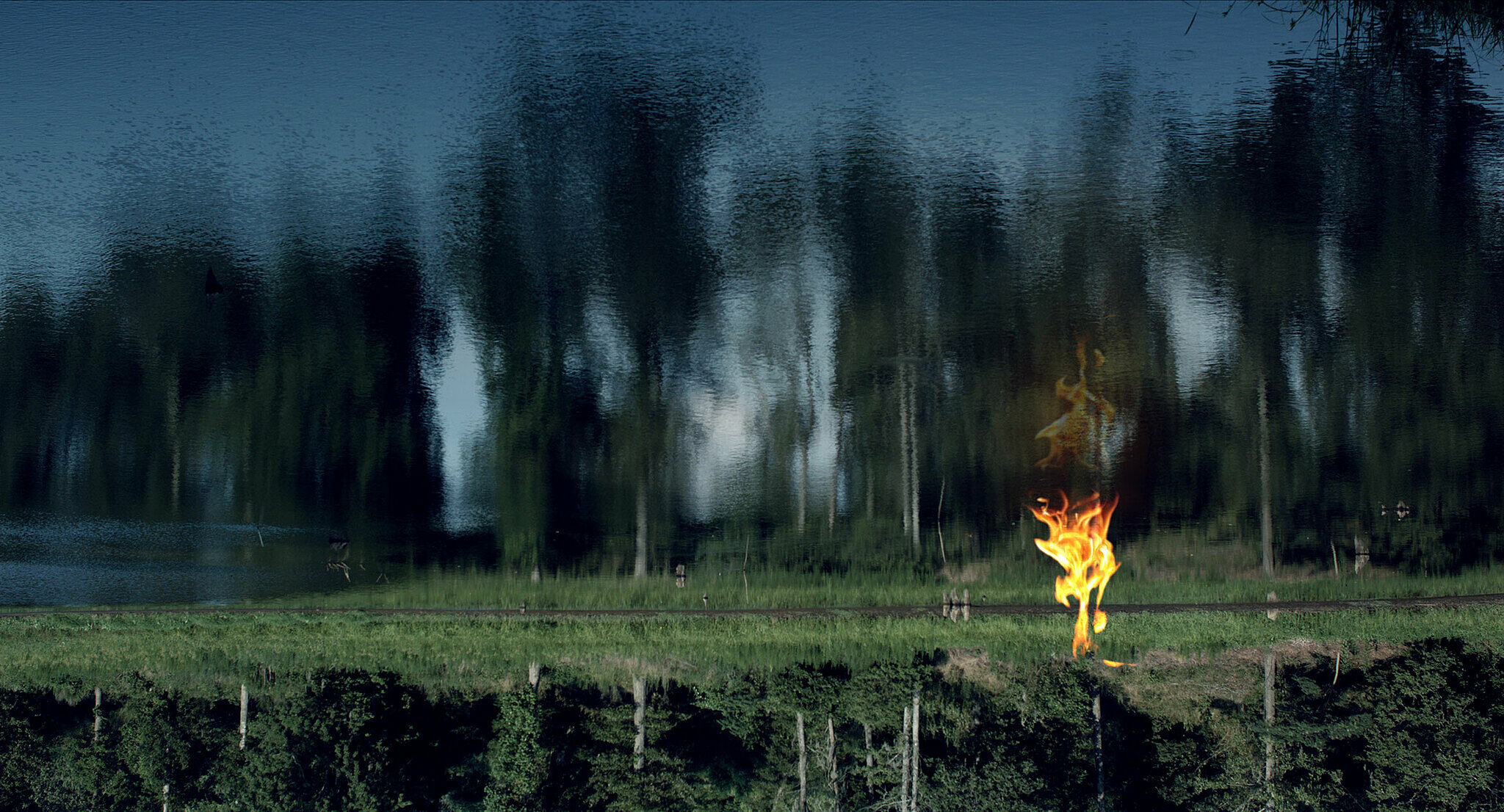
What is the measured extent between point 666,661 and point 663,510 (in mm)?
3255

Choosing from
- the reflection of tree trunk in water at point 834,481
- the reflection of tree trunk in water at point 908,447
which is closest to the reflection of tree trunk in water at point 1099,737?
the reflection of tree trunk in water at point 908,447

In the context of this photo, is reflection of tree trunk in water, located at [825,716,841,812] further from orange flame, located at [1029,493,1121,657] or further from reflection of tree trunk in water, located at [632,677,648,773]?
orange flame, located at [1029,493,1121,657]

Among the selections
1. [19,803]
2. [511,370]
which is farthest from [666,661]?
[19,803]

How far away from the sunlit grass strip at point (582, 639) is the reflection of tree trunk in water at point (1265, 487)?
0.98m

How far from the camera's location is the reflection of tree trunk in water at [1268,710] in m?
10.7

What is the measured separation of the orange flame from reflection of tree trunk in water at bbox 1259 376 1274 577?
1710mm

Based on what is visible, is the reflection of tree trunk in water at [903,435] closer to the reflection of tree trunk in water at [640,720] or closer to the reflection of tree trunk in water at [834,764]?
the reflection of tree trunk in water at [834,764]

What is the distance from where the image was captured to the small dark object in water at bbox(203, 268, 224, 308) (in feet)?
24.2

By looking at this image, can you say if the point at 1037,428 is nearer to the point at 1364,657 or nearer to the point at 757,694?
the point at 757,694

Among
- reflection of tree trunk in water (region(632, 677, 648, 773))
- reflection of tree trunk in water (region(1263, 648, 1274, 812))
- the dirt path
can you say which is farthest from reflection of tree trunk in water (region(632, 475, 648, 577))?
reflection of tree trunk in water (region(1263, 648, 1274, 812))

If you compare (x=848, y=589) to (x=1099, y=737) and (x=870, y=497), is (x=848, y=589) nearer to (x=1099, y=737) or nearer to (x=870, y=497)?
(x=870, y=497)

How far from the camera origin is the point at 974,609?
10000mm

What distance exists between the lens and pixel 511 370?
25.6 feet

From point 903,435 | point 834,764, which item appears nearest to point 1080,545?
point 903,435
